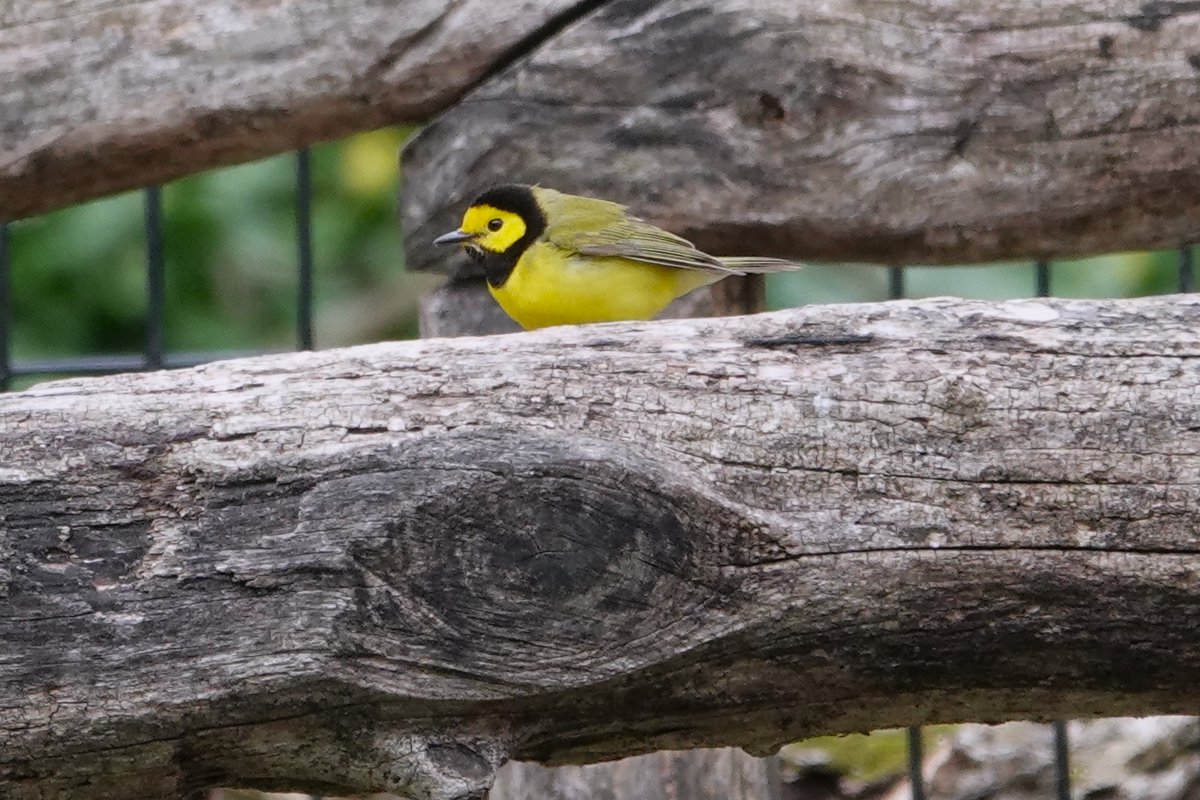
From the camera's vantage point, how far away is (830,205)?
296 cm

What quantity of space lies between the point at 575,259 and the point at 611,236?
1.00 feet

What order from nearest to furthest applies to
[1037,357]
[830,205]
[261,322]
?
[1037,357] → [830,205] → [261,322]

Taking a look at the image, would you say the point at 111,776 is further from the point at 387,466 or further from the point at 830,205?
the point at 830,205

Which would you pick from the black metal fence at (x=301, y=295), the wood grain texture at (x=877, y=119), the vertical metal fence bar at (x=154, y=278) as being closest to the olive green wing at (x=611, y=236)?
the wood grain texture at (x=877, y=119)

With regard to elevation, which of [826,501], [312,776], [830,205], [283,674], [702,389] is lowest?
[312,776]

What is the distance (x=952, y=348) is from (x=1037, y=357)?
0.35ft

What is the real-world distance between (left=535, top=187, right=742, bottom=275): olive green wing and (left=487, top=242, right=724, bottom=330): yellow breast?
2.0 inches

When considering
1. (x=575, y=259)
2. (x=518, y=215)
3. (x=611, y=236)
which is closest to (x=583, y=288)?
(x=575, y=259)

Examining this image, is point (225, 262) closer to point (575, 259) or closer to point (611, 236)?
point (575, 259)

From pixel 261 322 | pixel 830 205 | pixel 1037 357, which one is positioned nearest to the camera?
pixel 1037 357

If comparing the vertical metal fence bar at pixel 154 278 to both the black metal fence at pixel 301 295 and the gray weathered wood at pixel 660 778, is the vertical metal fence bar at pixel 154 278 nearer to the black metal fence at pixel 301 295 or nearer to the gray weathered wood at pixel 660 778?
the black metal fence at pixel 301 295

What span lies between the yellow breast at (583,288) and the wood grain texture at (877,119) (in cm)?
46

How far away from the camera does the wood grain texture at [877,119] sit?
2.90 m

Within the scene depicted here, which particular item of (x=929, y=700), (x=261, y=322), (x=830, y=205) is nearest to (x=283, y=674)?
(x=929, y=700)
